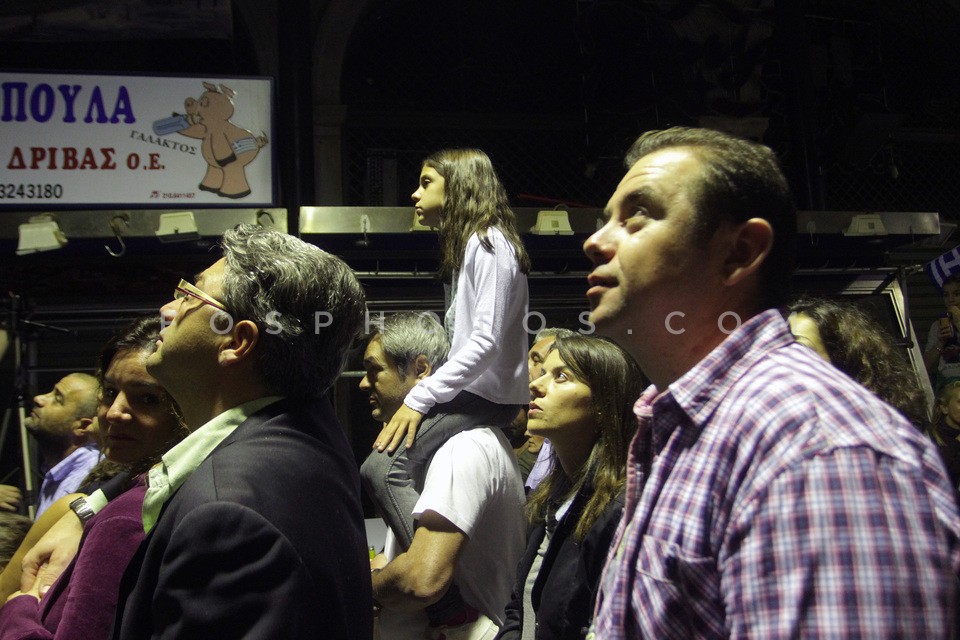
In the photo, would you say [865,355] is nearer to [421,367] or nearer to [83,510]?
[421,367]

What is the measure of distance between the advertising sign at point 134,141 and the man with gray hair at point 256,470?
3.97 m

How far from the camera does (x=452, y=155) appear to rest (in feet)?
12.2

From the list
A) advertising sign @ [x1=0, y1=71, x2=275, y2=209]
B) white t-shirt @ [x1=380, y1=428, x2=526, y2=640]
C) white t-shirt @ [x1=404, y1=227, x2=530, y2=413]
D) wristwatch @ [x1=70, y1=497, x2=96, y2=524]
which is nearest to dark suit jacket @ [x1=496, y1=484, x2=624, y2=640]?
white t-shirt @ [x1=380, y1=428, x2=526, y2=640]

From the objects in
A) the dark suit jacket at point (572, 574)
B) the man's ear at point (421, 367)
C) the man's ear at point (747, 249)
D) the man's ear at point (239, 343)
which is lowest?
the dark suit jacket at point (572, 574)

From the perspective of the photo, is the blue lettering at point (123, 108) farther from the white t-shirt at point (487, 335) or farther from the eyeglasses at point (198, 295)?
the eyeglasses at point (198, 295)

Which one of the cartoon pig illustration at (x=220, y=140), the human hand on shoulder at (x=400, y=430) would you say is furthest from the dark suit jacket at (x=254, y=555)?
the cartoon pig illustration at (x=220, y=140)

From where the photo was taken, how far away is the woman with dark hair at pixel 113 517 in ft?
6.53

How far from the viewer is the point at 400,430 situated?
10.1ft

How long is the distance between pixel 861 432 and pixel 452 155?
2.85 m

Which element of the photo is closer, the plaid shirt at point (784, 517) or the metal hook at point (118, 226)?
the plaid shirt at point (784, 517)

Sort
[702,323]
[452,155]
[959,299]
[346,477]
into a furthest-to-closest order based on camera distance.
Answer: [959,299]
[452,155]
[346,477]
[702,323]

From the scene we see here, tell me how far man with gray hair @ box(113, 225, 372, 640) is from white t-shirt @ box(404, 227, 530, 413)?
885 millimetres

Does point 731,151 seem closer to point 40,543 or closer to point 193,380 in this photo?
point 193,380

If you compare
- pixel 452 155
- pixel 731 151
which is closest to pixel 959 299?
pixel 452 155
